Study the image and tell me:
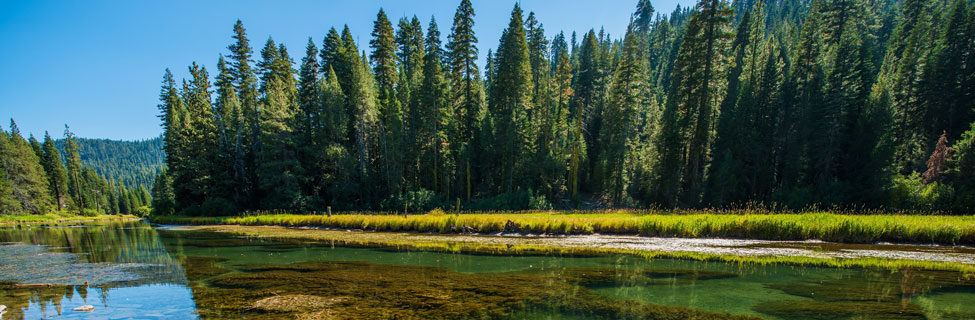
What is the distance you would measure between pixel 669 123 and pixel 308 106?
37.9 m

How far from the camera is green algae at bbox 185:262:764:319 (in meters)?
7.21

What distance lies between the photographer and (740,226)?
643 inches

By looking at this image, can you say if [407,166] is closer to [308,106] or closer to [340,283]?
[308,106]

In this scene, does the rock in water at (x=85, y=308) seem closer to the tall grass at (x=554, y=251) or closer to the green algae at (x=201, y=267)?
the green algae at (x=201, y=267)

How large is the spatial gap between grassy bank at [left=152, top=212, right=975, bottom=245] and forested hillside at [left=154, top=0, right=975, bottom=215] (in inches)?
494

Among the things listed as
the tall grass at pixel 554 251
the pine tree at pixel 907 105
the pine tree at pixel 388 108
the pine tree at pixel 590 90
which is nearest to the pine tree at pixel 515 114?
the pine tree at pixel 388 108

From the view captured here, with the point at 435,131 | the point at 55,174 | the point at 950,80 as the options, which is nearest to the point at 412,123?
the point at 435,131

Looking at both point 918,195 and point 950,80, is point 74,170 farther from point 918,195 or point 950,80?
point 950,80

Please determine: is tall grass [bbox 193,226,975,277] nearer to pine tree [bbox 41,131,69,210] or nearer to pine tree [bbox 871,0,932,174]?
pine tree [bbox 871,0,932,174]

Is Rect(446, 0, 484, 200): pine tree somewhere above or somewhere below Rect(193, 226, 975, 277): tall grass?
above

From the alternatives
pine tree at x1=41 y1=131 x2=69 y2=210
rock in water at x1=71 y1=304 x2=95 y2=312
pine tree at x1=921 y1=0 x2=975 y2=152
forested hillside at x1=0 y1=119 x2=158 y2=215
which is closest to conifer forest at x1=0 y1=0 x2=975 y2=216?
pine tree at x1=921 y1=0 x2=975 y2=152

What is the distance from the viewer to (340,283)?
995 cm

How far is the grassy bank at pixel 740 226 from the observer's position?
13742mm

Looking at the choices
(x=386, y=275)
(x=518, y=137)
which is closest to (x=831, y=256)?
(x=386, y=275)
